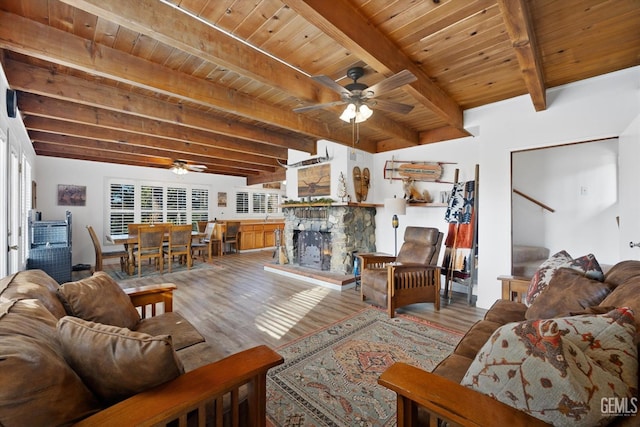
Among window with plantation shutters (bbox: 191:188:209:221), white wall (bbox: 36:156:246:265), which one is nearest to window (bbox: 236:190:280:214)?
window with plantation shutters (bbox: 191:188:209:221)

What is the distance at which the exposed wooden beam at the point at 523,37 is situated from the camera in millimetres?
1551

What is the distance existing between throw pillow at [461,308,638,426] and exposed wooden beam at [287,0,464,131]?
6.03 feet

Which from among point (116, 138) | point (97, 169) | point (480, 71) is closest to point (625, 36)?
point (480, 71)

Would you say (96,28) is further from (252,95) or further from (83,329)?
(83,329)

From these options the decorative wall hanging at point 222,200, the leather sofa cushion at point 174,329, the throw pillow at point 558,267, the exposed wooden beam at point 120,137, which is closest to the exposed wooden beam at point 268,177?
the decorative wall hanging at point 222,200

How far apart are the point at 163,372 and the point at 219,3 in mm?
2082

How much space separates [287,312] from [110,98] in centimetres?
315

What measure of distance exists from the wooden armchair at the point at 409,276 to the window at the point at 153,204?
5958 mm

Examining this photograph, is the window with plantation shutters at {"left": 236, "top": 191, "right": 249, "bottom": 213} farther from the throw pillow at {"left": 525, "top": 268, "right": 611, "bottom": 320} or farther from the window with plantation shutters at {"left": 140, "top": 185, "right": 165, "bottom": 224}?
the throw pillow at {"left": 525, "top": 268, "right": 611, "bottom": 320}

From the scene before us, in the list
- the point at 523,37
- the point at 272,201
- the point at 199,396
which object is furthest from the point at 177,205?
the point at 523,37

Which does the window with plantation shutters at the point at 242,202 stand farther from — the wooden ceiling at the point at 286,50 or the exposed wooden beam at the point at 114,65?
the exposed wooden beam at the point at 114,65

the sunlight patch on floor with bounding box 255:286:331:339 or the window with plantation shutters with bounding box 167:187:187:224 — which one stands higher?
the window with plantation shutters with bounding box 167:187:187:224

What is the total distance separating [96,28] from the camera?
6.67ft

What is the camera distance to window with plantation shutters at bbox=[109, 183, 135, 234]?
6.54 meters
